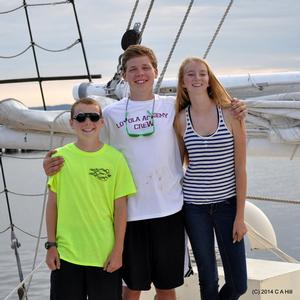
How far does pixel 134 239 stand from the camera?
11.9 feet

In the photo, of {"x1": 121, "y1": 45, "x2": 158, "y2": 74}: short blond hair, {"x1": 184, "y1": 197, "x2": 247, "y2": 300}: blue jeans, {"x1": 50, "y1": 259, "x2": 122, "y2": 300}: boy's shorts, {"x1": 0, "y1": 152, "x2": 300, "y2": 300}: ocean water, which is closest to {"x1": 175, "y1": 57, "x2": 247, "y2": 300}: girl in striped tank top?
{"x1": 184, "y1": 197, "x2": 247, "y2": 300}: blue jeans

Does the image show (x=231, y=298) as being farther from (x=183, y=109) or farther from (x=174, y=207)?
(x=183, y=109)

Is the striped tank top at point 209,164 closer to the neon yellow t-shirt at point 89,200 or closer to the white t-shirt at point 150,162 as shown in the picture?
the white t-shirt at point 150,162

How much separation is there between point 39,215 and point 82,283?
18585mm

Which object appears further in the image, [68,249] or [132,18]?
[132,18]

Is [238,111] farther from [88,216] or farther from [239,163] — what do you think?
[88,216]

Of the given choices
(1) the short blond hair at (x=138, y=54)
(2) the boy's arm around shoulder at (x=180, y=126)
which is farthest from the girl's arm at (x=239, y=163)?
(1) the short blond hair at (x=138, y=54)

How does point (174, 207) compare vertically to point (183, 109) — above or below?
below

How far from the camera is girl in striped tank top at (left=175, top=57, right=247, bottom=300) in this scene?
142 inches

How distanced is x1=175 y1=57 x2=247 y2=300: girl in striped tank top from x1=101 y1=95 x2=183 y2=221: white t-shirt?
0.25ft

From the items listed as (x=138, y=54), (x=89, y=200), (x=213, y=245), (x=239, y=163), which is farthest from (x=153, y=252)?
(x=138, y=54)

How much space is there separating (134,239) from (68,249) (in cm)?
32

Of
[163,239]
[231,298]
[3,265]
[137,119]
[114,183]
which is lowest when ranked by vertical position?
[3,265]

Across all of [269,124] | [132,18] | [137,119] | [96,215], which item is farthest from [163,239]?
[132,18]
